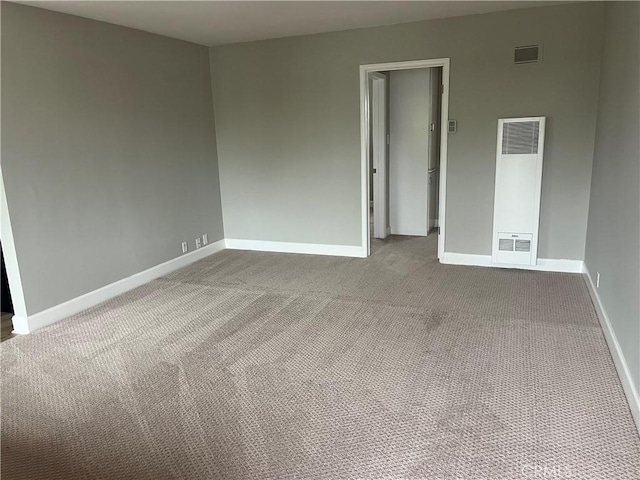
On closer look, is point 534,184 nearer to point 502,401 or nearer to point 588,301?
point 588,301

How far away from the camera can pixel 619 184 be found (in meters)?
2.96

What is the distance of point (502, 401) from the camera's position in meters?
2.46

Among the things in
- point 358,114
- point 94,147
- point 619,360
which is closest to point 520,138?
point 358,114

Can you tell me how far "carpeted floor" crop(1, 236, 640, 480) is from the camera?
209 cm

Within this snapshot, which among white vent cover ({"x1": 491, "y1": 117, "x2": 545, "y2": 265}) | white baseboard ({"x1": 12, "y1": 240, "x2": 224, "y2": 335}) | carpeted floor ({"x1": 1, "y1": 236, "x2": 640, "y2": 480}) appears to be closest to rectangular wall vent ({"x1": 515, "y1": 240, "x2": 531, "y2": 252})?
white vent cover ({"x1": 491, "y1": 117, "x2": 545, "y2": 265})

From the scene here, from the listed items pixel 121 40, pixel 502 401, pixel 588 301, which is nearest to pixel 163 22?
pixel 121 40

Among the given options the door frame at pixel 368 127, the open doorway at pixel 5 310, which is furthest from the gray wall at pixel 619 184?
the open doorway at pixel 5 310

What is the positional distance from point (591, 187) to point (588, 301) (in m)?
1.13

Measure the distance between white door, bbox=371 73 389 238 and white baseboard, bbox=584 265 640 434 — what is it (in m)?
2.90

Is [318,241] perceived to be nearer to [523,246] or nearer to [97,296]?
[523,246]

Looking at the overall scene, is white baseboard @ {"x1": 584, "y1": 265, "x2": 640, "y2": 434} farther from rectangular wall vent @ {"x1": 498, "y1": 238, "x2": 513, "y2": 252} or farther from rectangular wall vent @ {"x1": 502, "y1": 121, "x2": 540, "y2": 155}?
rectangular wall vent @ {"x1": 502, "y1": 121, "x2": 540, "y2": 155}

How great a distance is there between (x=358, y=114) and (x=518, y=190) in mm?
1805

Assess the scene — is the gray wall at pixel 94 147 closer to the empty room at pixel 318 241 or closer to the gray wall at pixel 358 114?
the empty room at pixel 318 241

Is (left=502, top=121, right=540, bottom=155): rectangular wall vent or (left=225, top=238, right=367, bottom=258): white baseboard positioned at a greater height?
(left=502, top=121, right=540, bottom=155): rectangular wall vent
